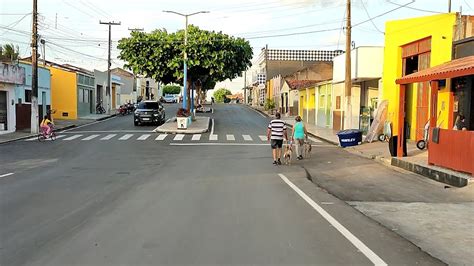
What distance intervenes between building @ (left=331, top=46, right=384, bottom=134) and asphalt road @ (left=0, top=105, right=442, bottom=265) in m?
15.4

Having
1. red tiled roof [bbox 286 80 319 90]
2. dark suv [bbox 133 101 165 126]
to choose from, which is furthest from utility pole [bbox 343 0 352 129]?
red tiled roof [bbox 286 80 319 90]

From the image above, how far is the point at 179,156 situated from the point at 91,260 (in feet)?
43.5

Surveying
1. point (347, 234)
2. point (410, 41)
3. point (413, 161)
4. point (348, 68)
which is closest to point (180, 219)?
point (347, 234)

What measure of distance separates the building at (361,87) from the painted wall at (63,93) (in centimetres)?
2615

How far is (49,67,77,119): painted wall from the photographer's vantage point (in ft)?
157

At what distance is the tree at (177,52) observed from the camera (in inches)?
1512

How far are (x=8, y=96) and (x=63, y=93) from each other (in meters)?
17.3

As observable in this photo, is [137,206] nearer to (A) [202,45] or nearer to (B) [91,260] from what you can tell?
(B) [91,260]

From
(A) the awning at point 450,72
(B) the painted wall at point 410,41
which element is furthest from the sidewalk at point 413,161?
(A) the awning at point 450,72

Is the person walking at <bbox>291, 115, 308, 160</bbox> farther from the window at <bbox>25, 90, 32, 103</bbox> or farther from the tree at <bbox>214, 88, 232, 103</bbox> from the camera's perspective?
the tree at <bbox>214, 88, 232, 103</bbox>

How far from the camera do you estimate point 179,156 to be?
18.9 m

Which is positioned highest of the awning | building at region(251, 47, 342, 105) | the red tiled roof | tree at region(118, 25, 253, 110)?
building at region(251, 47, 342, 105)

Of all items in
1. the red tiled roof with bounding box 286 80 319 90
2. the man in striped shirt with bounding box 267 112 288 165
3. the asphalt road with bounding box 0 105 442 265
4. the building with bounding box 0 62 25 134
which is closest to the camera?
the asphalt road with bounding box 0 105 442 265

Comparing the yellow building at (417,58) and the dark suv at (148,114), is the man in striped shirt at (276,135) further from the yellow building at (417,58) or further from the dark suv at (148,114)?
the dark suv at (148,114)
